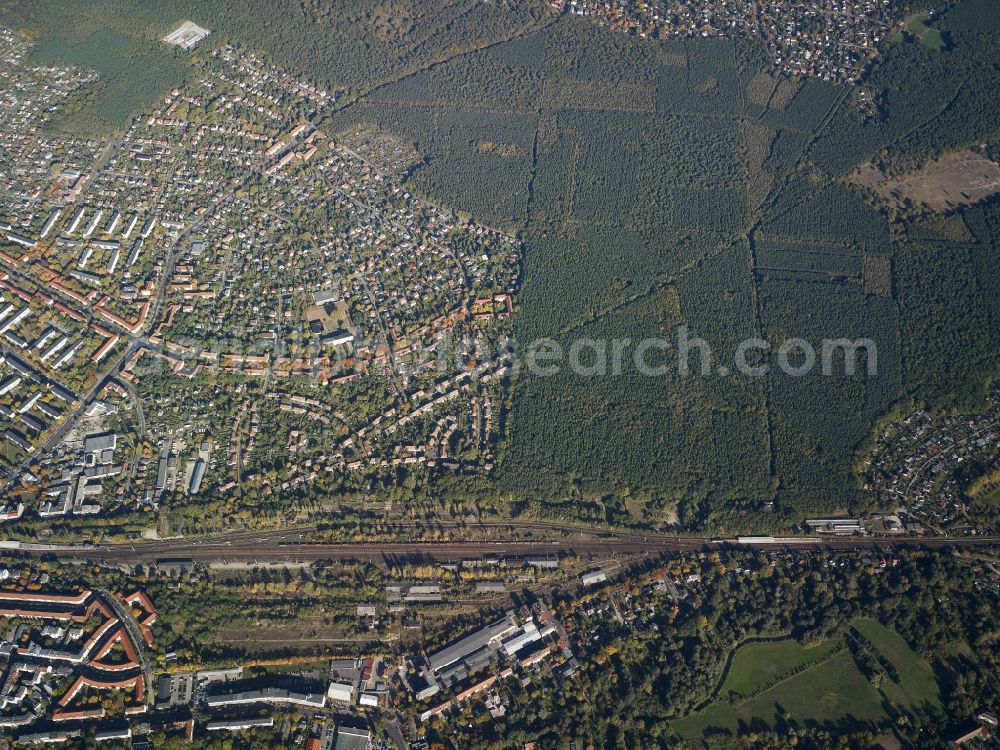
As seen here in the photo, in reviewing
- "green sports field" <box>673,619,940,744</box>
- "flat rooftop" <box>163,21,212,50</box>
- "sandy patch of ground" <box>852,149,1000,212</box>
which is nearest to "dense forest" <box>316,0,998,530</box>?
"sandy patch of ground" <box>852,149,1000,212</box>

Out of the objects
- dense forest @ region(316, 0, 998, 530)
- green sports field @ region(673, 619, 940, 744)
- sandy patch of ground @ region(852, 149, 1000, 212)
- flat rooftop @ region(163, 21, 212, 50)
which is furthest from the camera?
flat rooftop @ region(163, 21, 212, 50)

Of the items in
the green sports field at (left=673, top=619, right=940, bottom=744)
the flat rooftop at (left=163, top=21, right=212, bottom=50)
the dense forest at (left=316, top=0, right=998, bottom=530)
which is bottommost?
the green sports field at (left=673, top=619, right=940, bottom=744)

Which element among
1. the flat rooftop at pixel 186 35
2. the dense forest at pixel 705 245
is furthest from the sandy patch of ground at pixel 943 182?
the flat rooftop at pixel 186 35

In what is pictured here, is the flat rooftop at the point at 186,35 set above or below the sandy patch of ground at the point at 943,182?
above

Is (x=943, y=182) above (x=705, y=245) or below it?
above

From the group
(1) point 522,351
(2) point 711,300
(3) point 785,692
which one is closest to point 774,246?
(2) point 711,300

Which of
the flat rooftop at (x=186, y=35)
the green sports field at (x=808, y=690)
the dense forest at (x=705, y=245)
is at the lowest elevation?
the green sports field at (x=808, y=690)

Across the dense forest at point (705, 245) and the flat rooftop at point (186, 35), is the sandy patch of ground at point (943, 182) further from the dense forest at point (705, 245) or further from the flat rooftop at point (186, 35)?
the flat rooftop at point (186, 35)

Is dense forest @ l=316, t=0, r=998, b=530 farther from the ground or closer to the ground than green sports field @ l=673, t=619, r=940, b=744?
farther from the ground

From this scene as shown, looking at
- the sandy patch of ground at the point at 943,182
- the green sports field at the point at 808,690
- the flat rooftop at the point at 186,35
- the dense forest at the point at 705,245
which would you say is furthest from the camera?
the flat rooftop at the point at 186,35

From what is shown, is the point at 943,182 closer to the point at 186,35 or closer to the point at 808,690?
the point at 808,690

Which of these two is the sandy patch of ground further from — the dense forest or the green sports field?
the green sports field

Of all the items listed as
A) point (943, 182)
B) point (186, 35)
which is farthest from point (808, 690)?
point (186, 35)
